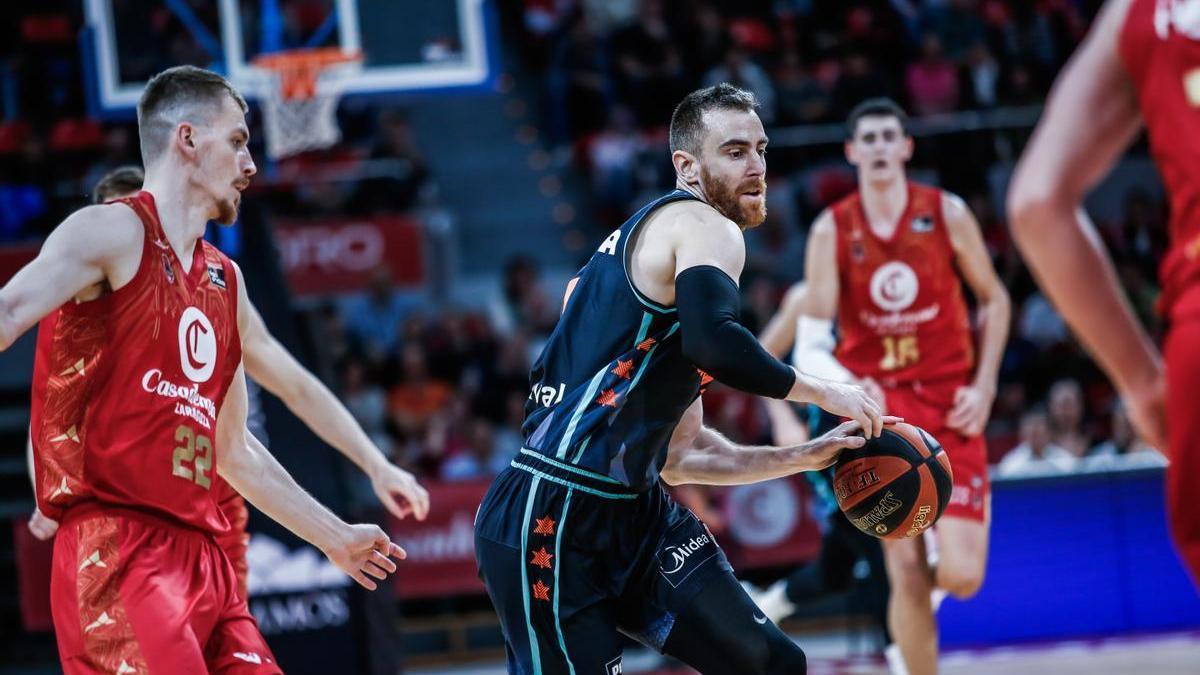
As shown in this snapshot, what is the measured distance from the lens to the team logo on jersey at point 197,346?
3871mm

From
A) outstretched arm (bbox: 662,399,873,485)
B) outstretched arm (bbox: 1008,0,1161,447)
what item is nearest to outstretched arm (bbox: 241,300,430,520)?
outstretched arm (bbox: 662,399,873,485)

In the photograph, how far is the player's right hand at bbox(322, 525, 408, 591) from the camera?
159 inches

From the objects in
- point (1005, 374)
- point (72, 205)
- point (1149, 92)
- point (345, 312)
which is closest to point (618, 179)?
point (345, 312)

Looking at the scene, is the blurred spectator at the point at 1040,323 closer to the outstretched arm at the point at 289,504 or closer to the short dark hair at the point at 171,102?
the outstretched arm at the point at 289,504

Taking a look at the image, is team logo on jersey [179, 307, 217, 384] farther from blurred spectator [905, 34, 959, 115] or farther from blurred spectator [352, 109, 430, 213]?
blurred spectator [905, 34, 959, 115]

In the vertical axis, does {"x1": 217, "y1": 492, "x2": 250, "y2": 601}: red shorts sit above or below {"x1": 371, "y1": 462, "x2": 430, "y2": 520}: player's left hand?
below

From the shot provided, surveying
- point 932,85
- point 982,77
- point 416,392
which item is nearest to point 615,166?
point 416,392

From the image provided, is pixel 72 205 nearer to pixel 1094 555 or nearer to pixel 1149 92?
pixel 1094 555

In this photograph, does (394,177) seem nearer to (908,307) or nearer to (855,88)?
(855,88)

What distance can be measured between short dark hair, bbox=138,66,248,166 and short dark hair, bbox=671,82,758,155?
128cm

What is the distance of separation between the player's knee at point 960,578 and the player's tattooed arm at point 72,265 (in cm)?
376

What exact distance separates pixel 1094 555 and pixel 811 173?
5.34 m

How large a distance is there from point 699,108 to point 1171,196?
2041mm

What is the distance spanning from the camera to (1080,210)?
91.0 inches
